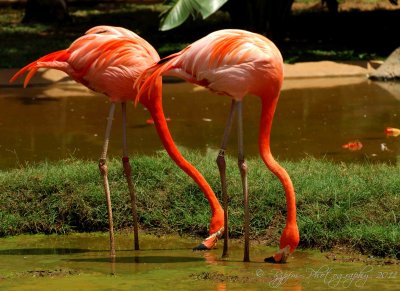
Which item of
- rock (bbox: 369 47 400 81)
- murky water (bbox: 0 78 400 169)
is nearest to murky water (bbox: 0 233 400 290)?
murky water (bbox: 0 78 400 169)

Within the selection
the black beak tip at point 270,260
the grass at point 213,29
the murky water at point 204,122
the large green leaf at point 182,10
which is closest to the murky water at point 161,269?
the black beak tip at point 270,260

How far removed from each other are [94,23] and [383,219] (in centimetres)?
1279

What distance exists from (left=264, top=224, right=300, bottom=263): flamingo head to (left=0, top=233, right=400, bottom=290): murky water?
0.06 m

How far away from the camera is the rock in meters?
12.1

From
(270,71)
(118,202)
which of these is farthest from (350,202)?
(118,202)

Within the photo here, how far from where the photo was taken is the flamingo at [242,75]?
5.01m

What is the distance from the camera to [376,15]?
17.4 meters

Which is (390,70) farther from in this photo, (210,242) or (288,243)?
(288,243)

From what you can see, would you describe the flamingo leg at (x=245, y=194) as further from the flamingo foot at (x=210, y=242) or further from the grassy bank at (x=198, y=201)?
the grassy bank at (x=198, y=201)

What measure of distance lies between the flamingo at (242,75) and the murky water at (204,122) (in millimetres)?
2626

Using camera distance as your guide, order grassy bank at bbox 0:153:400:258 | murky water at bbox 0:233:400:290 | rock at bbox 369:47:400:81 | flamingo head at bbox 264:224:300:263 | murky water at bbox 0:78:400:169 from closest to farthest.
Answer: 1. murky water at bbox 0:233:400:290
2. flamingo head at bbox 264:224:300:263
3. grassy bank at bbox 0:153:400:258
4. murky water at bbox 0:78:400:169
5. rock at bbox 369:47:400:81

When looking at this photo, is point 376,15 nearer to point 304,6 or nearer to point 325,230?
point 304,6

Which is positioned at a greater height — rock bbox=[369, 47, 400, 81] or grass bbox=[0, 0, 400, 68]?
rock bbox=[369, 47, 400, 81]

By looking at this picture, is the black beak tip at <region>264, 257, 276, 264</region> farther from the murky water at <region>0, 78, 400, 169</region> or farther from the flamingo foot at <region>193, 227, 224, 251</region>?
the murky water at <region>0, 78, 400, 169</region>
